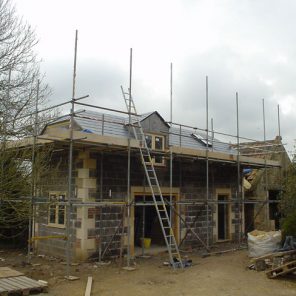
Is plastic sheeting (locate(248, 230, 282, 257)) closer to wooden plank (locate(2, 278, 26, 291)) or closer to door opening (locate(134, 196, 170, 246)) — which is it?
door opening (locate(134, 196, 170, 246))

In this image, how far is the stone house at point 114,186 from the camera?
1227cm

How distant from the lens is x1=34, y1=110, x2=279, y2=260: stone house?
12273 millimetres

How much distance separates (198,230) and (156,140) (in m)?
3.98

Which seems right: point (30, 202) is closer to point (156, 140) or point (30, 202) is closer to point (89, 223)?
point (89, 223)

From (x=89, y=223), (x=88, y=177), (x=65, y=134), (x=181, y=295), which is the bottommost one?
(x=181, y=295)

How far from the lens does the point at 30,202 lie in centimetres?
1118

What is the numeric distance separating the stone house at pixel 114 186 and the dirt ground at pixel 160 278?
3.47ft

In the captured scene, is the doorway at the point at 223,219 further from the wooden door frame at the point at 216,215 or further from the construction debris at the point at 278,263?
the construction debris at the point at 278,263

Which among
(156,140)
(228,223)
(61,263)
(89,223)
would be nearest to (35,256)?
(61,263)

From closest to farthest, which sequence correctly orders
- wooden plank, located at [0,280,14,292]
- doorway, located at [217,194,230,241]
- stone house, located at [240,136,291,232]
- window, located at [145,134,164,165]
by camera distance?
wooden plank, located at [0,280,14,292]
window, located at [145,134,164,165]
doorway, located at [217,194,230,241]
stone house, located at [240,136,291,232]

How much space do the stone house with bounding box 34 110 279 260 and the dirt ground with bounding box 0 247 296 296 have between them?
106 cm

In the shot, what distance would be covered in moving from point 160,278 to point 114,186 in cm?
376

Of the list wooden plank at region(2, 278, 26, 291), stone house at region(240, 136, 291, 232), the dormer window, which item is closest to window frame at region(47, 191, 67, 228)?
wooden plank at region(2, 278, 26, 291)

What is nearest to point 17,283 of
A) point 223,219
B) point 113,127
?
point 113,127
